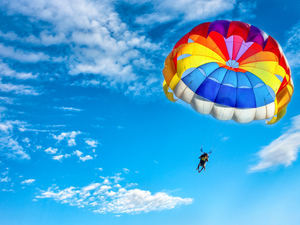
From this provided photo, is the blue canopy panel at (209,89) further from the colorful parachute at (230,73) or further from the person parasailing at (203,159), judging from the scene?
the person parasailing at (203,159)

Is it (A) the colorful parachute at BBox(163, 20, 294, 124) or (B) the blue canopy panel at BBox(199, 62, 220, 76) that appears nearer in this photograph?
(A) the colorful parachute at BBox(163, 20, 294, 124)

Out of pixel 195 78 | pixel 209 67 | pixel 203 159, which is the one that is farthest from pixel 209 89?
pixel 203 159

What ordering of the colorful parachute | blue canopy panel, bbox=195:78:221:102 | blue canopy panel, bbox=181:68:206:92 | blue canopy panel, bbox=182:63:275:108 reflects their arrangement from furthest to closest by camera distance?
blue canopy panel, bbox=181:68:206:92 → blue canopy panel, bbox=195:78:221:102 → blue canopy panel, bbox=182:63:275:108 → the colorful parachute

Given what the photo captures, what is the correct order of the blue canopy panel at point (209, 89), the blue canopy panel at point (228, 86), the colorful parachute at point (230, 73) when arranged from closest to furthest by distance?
the colorful parachute at point (230, 73) → the blue canopy panel at point (228, 86) → the blue canopy panel at point (209, 89)

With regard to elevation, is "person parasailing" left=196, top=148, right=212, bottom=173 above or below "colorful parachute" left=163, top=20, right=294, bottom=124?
below

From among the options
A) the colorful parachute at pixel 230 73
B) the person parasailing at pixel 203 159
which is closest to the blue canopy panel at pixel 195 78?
the colorful parachute at pixel 230 73

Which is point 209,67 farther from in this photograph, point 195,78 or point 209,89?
point 209,89

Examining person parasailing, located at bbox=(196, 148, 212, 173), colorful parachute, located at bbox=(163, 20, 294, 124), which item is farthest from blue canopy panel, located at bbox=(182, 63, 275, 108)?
person parasailing, located at bbox=(196, 148, 212, 173)

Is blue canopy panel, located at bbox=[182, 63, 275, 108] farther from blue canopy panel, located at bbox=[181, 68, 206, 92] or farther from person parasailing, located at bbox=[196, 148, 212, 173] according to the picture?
person parasailing, located at bbox=[196, 148, 212, 173]

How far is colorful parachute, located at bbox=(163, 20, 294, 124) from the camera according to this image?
16.5m

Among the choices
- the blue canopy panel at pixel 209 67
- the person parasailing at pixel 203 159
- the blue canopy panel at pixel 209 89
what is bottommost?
the person parasailing at pixel 203 159

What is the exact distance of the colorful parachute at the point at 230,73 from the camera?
54.0ft

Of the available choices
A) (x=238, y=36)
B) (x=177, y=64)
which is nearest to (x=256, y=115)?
(x=238, y=36)

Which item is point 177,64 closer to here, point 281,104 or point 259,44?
point 259,44
